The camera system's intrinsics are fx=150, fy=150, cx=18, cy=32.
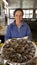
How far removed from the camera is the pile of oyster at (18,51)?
0.95 m

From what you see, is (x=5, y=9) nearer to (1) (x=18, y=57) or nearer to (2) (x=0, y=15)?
(2) (x=0, y=15)

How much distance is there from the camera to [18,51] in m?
0.96

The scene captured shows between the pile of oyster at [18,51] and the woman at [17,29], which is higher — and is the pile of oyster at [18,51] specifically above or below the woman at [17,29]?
below

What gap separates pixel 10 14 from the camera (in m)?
2.04

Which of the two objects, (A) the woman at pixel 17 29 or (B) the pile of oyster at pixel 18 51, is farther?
(A) the woman at pixel 17 29

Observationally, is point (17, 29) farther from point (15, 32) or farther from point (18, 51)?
point (18, 51)

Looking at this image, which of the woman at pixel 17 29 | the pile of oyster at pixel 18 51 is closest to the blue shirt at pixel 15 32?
the woman at pixel 17 29

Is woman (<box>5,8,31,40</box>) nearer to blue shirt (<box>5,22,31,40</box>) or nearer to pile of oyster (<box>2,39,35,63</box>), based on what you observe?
blue shirt (<box>5,22,31,40</box>)

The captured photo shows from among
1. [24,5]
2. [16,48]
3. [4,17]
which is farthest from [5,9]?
[16,48]

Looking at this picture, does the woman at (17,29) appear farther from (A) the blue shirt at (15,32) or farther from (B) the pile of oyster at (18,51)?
(B) the pile of oyster at (18,51)

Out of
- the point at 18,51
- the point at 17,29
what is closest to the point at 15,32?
the point at 17,29

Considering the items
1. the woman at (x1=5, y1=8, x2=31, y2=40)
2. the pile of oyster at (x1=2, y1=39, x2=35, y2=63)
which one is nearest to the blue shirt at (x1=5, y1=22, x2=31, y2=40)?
the woman at (x1=5, y1=8, x2=31, y2=40)

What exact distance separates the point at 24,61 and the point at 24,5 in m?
1.36

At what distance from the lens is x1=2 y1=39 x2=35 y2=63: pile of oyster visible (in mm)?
950
